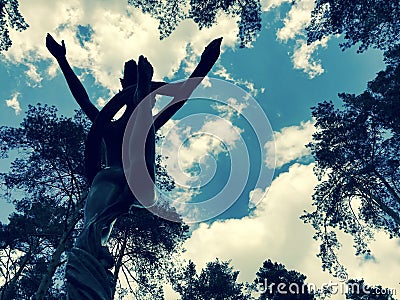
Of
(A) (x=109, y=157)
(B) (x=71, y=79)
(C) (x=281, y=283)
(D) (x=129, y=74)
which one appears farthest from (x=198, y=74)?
(C) (x=281, y=283)

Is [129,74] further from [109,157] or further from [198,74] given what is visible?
[109,157]

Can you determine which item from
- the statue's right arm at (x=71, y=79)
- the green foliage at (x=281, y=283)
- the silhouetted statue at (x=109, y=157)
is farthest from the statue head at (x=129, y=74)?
the green foliage at (x=281, y=283)

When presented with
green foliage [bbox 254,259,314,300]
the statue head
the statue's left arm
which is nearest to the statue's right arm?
the statue head

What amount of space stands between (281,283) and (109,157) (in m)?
18.0

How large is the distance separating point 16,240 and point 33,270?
5110mm

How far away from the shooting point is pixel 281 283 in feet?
63.0

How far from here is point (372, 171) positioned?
13898 millimetres

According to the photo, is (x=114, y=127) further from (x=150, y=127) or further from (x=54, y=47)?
(x=54, y=47)

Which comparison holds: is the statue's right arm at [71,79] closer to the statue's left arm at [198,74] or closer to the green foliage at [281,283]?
the statue's left arm at [198,74]

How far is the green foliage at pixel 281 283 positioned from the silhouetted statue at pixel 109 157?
675 inches

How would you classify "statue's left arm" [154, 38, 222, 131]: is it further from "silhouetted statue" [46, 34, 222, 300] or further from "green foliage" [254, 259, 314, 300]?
"green foliage" [254, 259, 314, 300]

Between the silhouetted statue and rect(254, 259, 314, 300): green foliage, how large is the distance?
17.1m

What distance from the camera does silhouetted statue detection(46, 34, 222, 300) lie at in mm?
2787

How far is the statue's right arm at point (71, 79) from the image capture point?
413 cm
